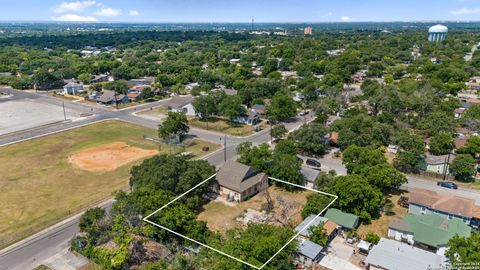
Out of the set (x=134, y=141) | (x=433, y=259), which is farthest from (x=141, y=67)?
(x=433, y=259)

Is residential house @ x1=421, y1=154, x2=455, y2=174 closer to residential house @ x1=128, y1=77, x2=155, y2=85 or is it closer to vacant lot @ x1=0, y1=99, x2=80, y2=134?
vacant lot @ x1=0, y1=99, x2=80, y2=134

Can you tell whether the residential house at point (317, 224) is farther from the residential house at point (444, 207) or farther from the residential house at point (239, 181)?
the residential house at point (444, 207)

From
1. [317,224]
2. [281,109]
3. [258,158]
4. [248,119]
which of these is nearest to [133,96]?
[248,119]

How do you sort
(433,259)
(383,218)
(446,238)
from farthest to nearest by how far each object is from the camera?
(383,218) < (446,238) < (433,259)

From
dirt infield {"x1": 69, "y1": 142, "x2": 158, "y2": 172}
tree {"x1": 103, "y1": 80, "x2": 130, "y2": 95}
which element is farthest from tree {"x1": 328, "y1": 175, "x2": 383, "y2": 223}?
tree {"x1": 103, "y1": 80, "x2": 130, "y2": 95}

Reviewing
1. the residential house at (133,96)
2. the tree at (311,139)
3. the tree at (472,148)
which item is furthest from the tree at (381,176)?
the residential house at (133,96)

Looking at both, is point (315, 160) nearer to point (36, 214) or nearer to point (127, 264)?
point (127, 264)

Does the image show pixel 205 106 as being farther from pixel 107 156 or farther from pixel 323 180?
pixel 323 180
